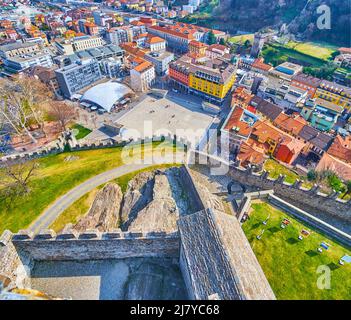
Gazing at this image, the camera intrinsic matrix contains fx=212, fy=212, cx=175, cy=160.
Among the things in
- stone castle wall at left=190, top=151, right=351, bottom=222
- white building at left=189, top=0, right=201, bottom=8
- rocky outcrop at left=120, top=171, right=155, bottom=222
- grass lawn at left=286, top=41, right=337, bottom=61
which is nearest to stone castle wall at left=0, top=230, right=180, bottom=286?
rocky outcrop at left=120, top=171, right=155, bottom=222

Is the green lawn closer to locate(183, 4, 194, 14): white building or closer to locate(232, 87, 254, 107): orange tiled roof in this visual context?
locate(232, 87, 254, 107): orange tiled roof

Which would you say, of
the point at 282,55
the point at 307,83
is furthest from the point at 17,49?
the point at 282,55

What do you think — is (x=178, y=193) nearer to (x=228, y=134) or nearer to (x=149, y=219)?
(x=149, y=219)

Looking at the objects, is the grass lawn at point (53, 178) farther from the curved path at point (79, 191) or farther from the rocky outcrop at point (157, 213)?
the rocky outcrop at point (157, 213)

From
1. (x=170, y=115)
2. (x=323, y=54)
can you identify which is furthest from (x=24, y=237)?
(x=323, y=54)

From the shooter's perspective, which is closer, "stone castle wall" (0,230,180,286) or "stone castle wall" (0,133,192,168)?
"stone castle wall" (0,230,180,286)

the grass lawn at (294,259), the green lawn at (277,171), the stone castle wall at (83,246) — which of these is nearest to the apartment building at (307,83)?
the green lawn at (277,171)
